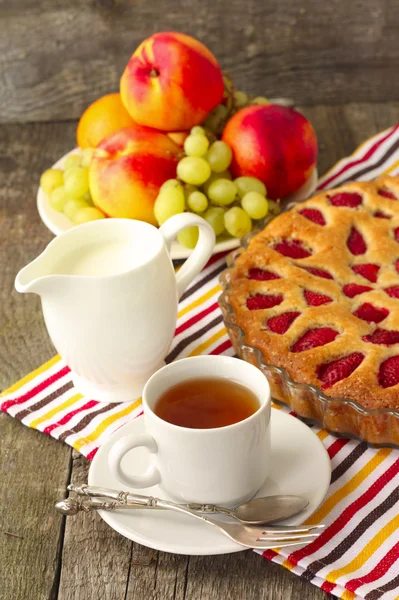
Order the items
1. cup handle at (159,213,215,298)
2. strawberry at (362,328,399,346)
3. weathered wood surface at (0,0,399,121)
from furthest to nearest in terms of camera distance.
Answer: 1. weathered wood surface at (0,0,399,121)
2. cup handle at (159,213,215,298)
3. strawberry at (362,328,399,346)

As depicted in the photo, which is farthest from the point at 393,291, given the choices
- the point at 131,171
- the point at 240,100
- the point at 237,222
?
the point at 240,100

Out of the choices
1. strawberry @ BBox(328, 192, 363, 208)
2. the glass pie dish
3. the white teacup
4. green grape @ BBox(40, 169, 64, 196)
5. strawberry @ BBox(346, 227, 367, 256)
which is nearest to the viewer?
the white teacup

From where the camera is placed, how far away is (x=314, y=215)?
1513mm

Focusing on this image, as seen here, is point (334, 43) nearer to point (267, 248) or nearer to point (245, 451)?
point (267, 248)

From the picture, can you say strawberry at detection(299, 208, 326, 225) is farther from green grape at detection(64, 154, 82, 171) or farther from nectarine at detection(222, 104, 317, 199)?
green grape at detection(64, 154, 82, 171)

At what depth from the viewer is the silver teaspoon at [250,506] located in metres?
0.97

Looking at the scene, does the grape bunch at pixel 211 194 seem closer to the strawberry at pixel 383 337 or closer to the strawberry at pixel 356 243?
the strawberry at pixel 356 243

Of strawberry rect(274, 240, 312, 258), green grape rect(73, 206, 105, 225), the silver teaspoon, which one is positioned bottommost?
green grape rect(73, 206, 105, 225)

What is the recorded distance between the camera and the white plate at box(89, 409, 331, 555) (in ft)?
3.12

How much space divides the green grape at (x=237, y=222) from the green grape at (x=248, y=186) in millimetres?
59

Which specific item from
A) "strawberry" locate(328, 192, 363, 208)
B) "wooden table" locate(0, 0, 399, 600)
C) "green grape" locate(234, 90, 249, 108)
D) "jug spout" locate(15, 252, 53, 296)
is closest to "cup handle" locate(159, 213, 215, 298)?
"jug spout" locate(15, 252, 53, 296)

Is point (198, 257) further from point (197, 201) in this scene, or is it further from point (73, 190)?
point (73, 190)

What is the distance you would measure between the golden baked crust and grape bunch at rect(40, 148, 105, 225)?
383mm

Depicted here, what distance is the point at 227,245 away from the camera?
61.9 inches
